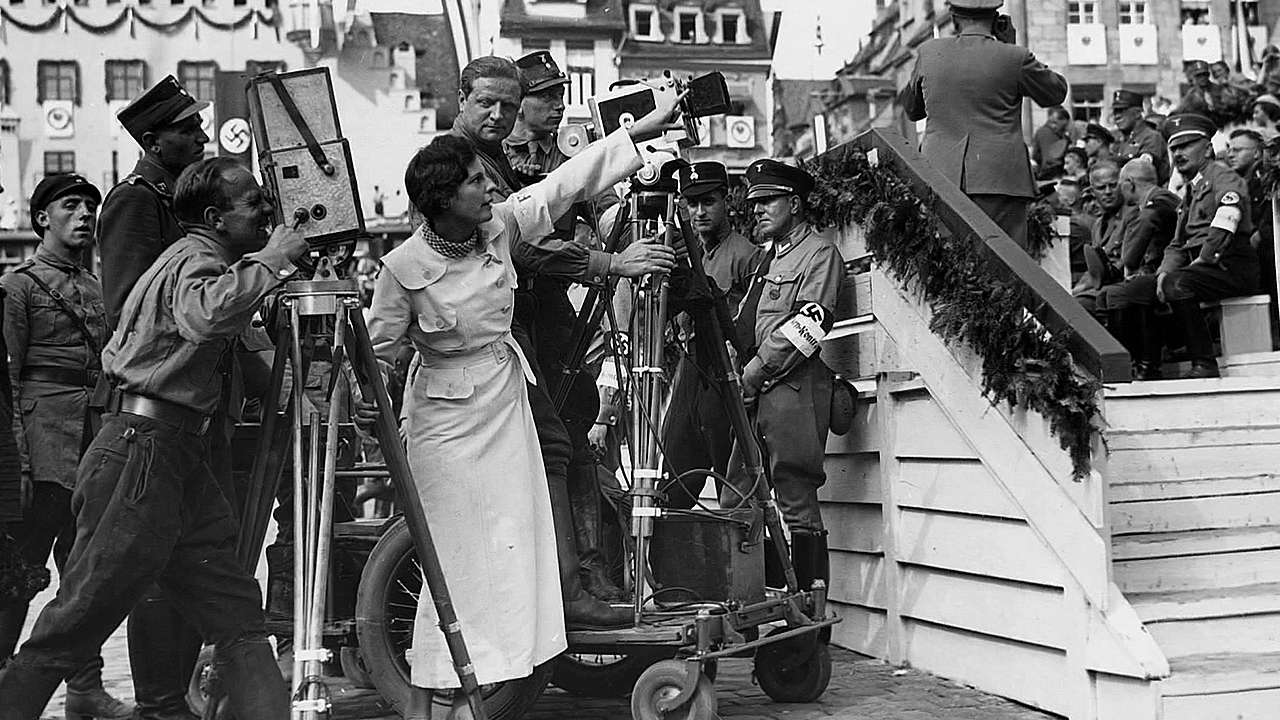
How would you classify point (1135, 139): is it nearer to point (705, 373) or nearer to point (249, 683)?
point (705, 373)

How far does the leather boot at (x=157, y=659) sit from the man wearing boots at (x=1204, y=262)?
628 centimetres

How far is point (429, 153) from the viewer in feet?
16.9

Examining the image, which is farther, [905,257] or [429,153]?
[905,257]

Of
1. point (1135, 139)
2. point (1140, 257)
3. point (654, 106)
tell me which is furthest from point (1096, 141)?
point (654, 106)

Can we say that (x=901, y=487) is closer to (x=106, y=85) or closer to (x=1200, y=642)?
(x=1200, y=642)

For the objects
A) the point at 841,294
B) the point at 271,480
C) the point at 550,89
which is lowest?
the point at 271,480

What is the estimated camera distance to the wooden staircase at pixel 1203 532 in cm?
551

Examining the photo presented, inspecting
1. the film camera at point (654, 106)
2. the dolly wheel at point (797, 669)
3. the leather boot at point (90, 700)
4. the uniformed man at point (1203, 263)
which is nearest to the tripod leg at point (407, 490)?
the film camera at point (654, 106)

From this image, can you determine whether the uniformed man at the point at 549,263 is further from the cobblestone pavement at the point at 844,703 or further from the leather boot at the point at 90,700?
the leather boot at the point at 90,700

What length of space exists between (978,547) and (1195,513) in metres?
0.96

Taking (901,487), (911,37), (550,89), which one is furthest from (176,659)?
(911,37)

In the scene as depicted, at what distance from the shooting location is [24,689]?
4.84m

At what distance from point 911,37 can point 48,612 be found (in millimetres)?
44470

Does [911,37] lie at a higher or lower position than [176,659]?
higher
